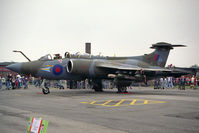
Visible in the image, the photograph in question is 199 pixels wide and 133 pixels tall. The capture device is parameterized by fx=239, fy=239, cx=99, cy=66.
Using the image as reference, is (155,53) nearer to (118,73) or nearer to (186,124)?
(118,73)

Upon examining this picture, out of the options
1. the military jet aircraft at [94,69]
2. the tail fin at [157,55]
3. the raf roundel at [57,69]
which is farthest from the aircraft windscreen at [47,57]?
the tail fin at [157,55]

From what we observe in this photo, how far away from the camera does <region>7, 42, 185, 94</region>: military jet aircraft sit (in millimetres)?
Result: 19688

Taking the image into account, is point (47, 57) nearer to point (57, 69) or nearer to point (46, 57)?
point (46, 57)

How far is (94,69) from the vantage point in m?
21.7

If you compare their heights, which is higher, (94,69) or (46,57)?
(46,57)

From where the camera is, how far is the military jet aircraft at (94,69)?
19.7 m

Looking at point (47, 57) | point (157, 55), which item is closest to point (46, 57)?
point (47, 57)

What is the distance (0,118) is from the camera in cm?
869

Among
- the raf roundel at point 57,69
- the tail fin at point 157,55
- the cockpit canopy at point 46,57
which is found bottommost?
the raf roundel at point 57,69

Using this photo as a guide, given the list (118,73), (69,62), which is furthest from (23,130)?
(118,73)

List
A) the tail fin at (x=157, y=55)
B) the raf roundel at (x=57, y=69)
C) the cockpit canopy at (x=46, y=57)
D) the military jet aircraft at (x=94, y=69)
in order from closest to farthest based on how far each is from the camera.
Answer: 1. the military jet aircraft at (x=94, y=69)
2. the raf roundel at (x=57, y=69)
3. the cockpit canopy at (x=46, y=57)
4. the tail fin at (x=157, y=55)

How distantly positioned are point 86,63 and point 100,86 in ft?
12.8

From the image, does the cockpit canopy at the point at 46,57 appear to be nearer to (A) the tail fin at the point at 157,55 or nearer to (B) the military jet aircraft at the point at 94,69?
(B) the military jet aircraft at the point at 94,69

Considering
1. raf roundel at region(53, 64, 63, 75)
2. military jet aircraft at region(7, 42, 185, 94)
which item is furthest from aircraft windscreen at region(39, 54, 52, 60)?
raf roundel at region(53, 64, 63, 75)
